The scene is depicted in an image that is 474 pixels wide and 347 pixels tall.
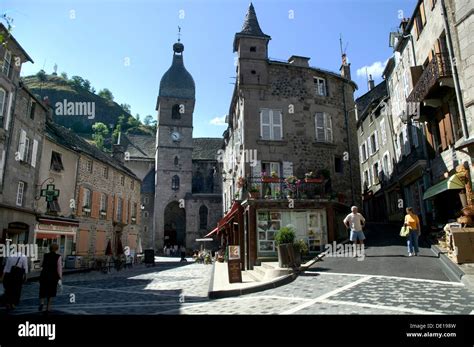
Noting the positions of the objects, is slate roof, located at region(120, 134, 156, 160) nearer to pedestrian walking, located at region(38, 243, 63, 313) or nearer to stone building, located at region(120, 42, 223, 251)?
stone building, located at region(120, 42, 223, 251)

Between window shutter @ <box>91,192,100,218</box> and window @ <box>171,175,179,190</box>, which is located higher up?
window @ <box>171,175,179,190</box>

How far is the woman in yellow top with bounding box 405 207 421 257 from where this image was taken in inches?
405

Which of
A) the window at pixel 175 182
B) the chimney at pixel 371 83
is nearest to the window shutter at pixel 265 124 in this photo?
the chimney at pixel 371 83

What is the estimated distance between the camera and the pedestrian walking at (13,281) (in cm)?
763

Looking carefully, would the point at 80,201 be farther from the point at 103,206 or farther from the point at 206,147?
the point at 206,147

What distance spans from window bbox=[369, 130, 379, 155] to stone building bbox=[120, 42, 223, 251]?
22890 millimetres

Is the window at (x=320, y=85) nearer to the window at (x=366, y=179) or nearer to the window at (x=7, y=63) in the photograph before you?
the window at (x=366, y=179)

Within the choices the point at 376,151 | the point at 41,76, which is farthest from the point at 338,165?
the point at 41,76

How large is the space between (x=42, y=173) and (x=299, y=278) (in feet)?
52.6

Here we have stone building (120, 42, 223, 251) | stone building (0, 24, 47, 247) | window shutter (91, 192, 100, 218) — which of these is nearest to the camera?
stone building (0, 24, 47, 247)

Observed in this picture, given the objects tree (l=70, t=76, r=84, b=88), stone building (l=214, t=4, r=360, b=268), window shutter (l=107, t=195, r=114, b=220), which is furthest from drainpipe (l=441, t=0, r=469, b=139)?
tree (l=70, t=76, r=84, b=88)

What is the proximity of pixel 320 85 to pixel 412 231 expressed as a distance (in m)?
11.7

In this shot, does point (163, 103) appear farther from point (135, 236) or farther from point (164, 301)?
point (164, 301)

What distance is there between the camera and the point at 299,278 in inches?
379
